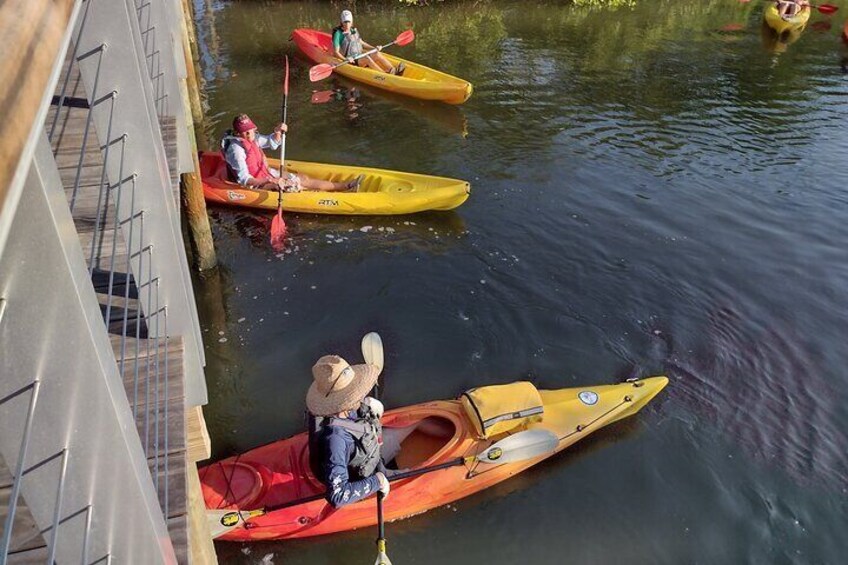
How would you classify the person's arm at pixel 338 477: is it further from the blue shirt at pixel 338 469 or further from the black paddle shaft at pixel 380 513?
the black paddle shaft at pixel 380 513

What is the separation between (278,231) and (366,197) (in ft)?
4.26

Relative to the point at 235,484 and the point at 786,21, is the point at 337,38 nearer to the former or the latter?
the point at 235,484

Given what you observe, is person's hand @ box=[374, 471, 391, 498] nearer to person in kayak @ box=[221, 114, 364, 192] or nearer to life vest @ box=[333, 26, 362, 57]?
person in kayak @ box=[221, 114, 364, 192]

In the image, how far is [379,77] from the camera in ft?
43.1

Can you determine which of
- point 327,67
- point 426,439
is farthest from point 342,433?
point 327,67

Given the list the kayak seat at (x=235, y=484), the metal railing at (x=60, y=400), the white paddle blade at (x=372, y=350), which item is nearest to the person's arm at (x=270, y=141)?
the white paddle blade at (x=372, y=350)

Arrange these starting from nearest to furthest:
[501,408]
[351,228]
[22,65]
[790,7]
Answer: [22,65] < [501,408] < [351,228] < [790,7]

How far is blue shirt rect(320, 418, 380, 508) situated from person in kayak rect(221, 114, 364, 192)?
5.19 metres

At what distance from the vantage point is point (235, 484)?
500cm

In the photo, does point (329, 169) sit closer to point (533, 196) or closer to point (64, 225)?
point (533, 196)

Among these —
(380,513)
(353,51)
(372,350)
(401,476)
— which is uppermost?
(353,51)

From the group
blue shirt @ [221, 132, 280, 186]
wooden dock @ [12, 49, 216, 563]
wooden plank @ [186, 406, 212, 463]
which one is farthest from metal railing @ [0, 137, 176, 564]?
blue shirt @ [221, 132, 280, 186]

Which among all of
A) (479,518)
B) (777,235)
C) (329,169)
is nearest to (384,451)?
(479,518)

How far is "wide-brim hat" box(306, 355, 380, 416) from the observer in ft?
13.7
